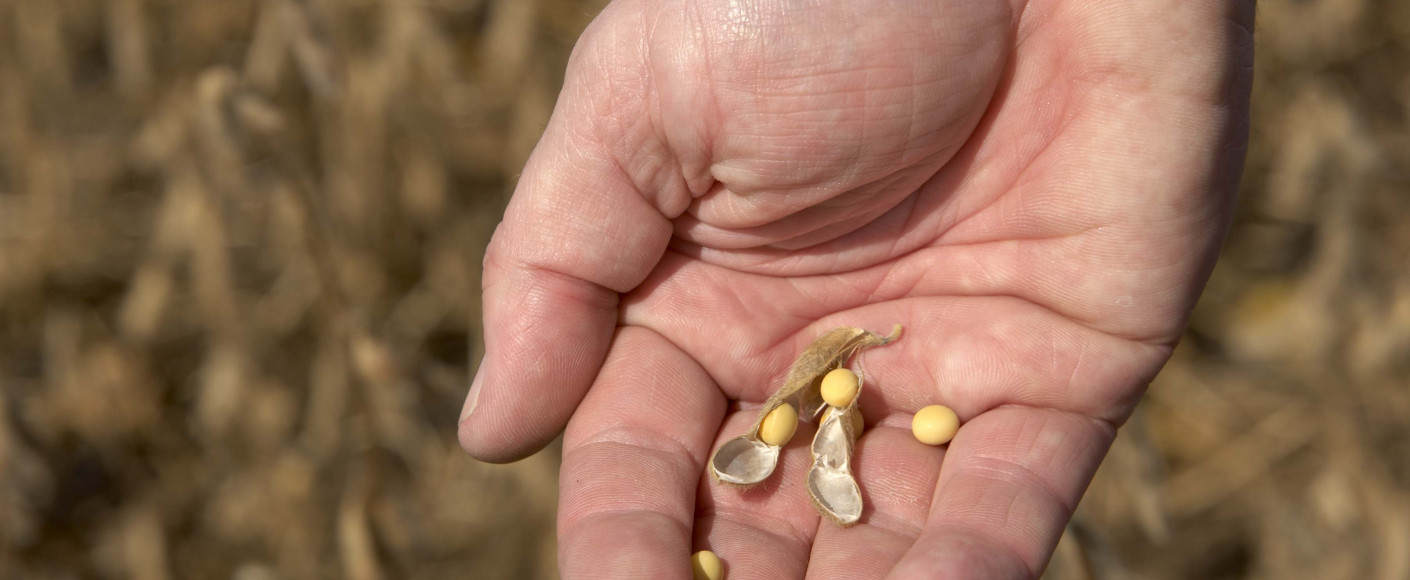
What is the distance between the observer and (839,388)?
78.0 inches

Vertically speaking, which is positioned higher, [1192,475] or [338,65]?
[338,65]

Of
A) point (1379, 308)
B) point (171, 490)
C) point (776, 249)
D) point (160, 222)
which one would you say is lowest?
point (171, 490)

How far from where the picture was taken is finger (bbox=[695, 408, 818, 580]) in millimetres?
1753

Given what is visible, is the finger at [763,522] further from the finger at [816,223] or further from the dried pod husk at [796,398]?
the finger at [816,223]

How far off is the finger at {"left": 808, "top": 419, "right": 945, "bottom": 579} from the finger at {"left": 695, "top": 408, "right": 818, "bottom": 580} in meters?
0.06

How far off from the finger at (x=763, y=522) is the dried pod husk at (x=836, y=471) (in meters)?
0.06

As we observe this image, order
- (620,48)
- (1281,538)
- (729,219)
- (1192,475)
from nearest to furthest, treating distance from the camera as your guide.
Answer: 1. (620,48)
2. (729,219)
3. (1281,538)
4. (1192,475)

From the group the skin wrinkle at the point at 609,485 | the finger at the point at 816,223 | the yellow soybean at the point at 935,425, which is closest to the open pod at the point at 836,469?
the yellow soybean at the point at 935,425

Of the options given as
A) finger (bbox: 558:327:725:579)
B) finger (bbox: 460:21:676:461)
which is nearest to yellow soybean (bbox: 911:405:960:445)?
finger (bbox: 558:327:725:579)

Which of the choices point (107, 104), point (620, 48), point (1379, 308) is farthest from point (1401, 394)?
point (107, 104)

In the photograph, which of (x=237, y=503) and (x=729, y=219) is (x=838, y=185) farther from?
(x=237, y=503)

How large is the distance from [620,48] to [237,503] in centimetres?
232

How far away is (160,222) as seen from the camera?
3010mm

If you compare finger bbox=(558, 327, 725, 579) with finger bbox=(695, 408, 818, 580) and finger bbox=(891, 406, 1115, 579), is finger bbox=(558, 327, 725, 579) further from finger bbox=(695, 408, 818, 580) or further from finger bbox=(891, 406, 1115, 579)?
finger bbox=(891, 406, 1115, 579)
